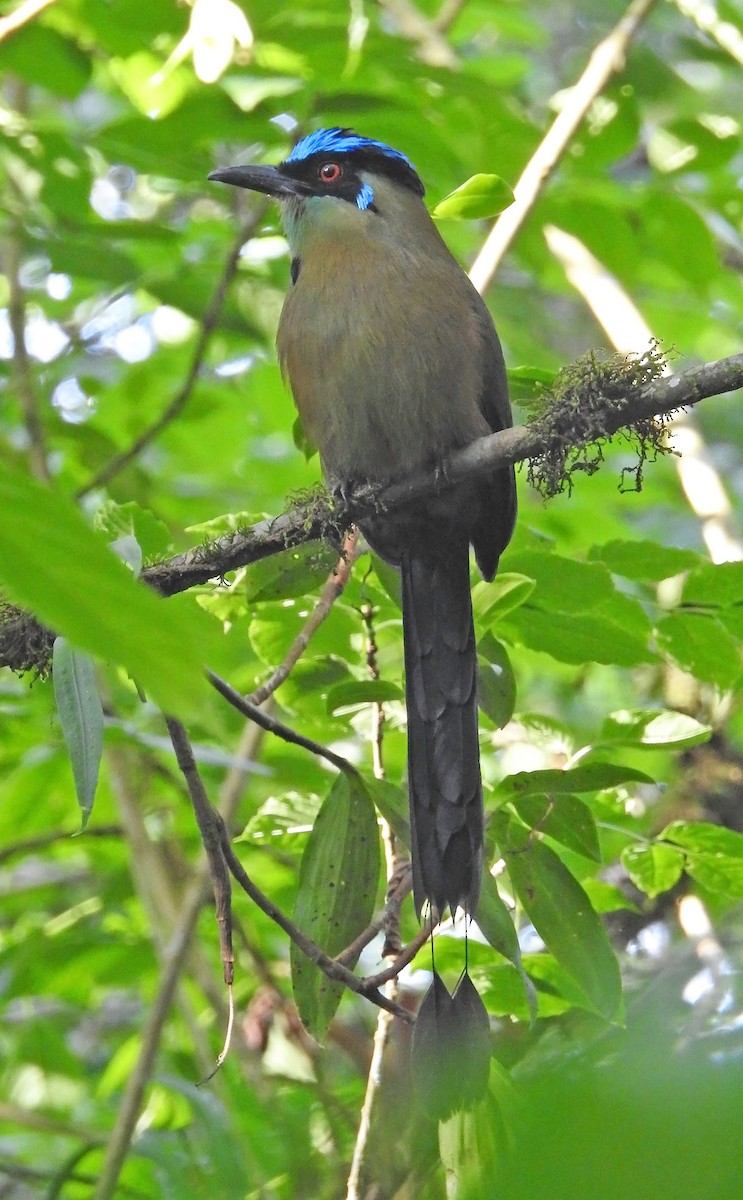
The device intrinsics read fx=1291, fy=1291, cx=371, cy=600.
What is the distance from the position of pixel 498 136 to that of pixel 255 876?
1.88 m

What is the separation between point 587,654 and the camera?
2084 millimetres

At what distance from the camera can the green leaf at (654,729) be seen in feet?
6.40

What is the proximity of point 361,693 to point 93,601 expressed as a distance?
134 centimetres

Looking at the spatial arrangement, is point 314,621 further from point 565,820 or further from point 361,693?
point 565,820

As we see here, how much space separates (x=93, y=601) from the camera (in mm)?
664

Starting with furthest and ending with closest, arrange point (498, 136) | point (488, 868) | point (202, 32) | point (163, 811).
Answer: point (163, 811)
point (498, 136)
point (202, 32)
point (488, 868)

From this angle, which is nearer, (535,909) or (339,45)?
(535,909)

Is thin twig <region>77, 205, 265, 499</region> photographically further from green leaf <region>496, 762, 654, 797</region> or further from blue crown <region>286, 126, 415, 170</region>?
green leaf <region>496, 762, 654, 797</region>

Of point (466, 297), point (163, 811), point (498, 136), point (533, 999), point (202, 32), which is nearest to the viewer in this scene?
point (533, 999)

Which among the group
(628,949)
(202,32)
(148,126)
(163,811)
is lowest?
(628,949)

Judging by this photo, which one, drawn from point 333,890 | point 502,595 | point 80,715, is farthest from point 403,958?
point 80,715

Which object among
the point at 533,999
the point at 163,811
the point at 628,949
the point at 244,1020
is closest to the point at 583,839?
the point at 533,999

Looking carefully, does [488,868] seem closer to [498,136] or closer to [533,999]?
[533,999]

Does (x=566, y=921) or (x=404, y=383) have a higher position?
(x=404, y=383)
